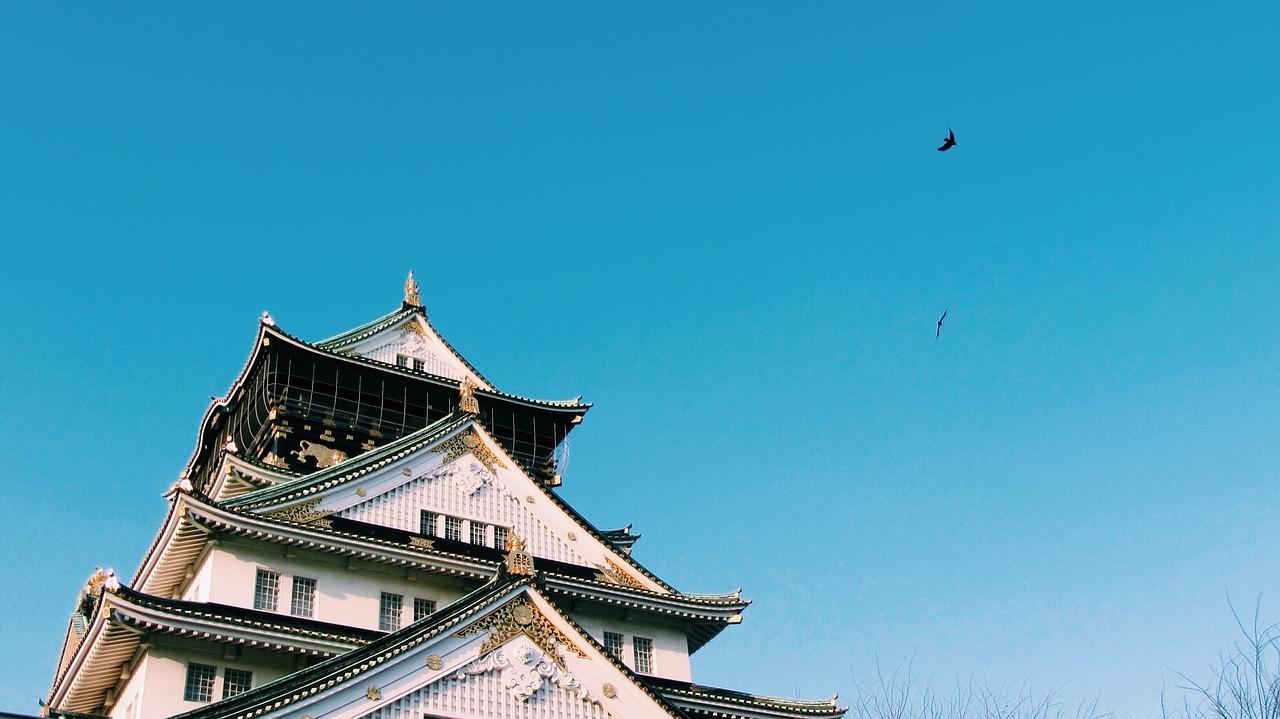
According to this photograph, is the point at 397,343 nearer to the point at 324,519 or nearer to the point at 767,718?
the point at 324,519

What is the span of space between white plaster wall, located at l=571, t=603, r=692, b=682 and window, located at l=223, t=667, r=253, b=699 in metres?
9.13

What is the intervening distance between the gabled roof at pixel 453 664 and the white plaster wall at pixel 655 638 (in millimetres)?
6402

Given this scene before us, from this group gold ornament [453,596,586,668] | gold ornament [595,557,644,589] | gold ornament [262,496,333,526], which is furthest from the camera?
gold ornament [595,557,644,589]

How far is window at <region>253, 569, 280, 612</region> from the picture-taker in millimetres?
32094

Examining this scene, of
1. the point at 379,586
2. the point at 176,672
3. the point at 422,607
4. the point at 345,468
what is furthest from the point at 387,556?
the point at 176,672

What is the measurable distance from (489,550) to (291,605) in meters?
6.03

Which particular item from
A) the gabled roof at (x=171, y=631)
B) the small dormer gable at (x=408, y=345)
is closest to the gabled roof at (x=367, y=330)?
the small dormer gable at (x=408, y=345)

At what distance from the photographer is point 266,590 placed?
32.4m

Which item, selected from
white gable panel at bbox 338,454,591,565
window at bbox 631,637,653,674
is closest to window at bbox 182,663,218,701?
white gable panel at bbox 338,454,591,565

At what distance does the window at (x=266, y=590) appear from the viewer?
32094 millimetres

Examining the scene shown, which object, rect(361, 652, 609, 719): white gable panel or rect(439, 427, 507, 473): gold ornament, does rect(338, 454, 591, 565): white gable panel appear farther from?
rect(361, 652, 609, 719): white gable panel

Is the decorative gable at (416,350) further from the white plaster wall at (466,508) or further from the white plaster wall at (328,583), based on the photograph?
the white plaster wall at (328,583)

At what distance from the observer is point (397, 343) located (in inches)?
1847

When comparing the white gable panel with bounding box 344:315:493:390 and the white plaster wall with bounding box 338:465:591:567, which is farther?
the white gable panel with bounding box 344:315:493:390
